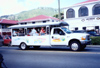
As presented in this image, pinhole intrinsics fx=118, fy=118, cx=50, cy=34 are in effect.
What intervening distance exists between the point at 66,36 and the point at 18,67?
16.9ft

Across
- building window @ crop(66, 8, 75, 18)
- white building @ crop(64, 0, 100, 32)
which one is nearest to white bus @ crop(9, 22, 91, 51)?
white building @ crop(64, 0, 100, 32)

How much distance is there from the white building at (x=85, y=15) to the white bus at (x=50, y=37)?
675 inches

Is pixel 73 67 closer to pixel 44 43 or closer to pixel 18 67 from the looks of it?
pixel 18 67

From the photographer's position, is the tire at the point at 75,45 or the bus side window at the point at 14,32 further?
the bus side window at the point at 14,32

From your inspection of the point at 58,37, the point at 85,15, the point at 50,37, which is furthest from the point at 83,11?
the point at 58,37

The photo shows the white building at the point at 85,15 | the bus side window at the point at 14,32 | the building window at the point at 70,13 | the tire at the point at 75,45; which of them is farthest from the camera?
the building window at the point at 70,13

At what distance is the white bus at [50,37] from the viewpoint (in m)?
9.62

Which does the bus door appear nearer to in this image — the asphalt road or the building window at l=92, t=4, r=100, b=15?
the asphalt road

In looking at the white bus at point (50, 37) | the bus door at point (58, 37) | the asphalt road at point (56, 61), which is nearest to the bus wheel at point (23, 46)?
the white bus at point (50, 37)

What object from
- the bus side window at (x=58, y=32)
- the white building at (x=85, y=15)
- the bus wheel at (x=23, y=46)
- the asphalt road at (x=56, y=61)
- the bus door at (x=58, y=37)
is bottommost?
the asphalt road at (x=56, y=61)

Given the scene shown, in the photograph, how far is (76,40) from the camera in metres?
9.73

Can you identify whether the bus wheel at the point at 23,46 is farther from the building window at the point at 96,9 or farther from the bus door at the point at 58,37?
the building window at the point at 96,9

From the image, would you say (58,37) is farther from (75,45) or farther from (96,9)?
(96,9)

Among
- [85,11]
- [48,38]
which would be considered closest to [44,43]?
[48,38]
